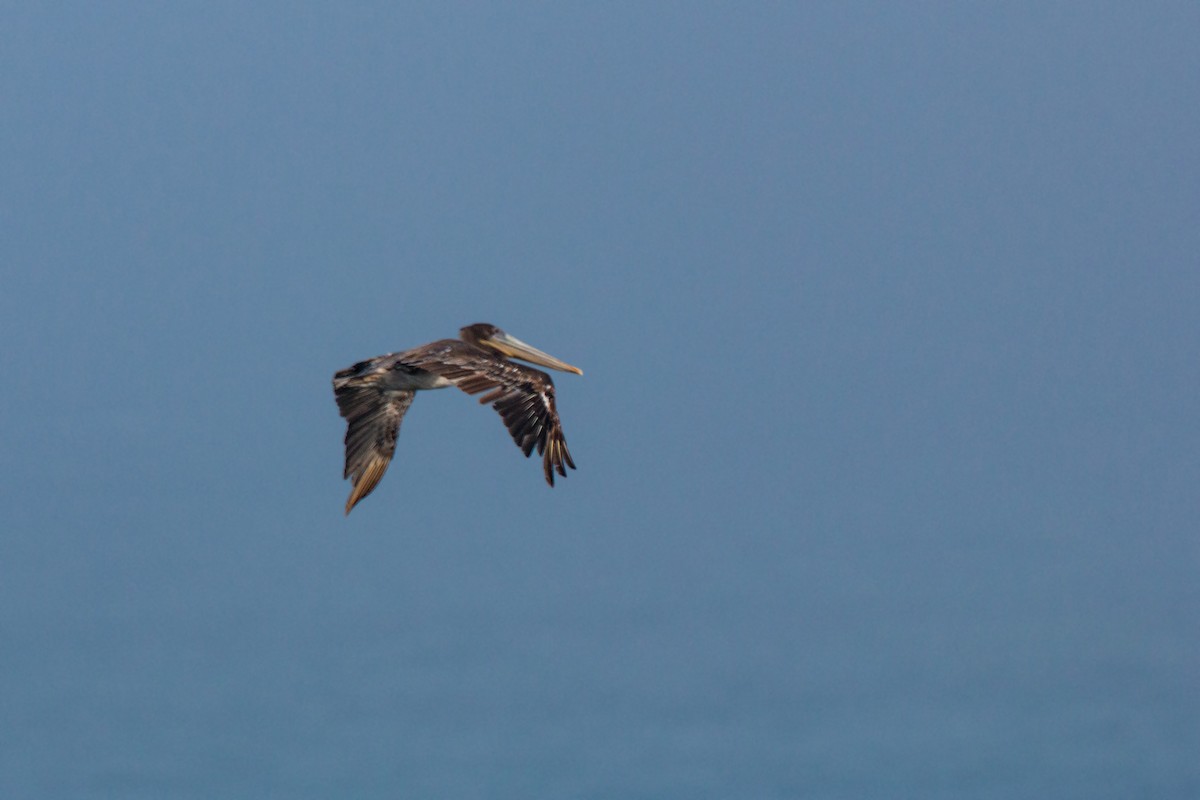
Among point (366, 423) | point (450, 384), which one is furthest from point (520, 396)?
point (366, 423)

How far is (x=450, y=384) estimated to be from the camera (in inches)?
1462

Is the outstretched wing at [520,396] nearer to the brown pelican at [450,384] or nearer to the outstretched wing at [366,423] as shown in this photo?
the brown pelican at [450,384]

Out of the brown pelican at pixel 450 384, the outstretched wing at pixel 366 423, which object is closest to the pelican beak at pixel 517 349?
the brown pelican at pixel 450 384

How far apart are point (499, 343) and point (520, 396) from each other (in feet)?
19.3

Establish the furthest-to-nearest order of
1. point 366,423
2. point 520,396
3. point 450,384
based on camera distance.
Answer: point 366,423 < point 450,384 < point 520,396

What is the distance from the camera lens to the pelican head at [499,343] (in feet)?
129

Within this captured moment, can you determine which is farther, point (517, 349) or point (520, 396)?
point (517, 349)

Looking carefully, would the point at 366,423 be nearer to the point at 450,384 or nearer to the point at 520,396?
the point at 450,384

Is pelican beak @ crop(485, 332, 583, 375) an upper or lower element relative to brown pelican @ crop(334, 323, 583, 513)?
upper

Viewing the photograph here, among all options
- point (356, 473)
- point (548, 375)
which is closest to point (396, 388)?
point (356, 473)

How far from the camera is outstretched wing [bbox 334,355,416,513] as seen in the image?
37.9 m

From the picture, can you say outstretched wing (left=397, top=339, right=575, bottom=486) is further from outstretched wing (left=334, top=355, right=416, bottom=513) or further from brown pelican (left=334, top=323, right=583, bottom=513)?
outstretched wing (left=334, top=355, right=416, bottom=513)

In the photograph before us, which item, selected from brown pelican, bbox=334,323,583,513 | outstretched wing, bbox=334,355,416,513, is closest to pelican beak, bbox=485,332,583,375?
brown pelican, bbox=334,323,583,513

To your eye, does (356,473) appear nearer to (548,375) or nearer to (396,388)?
(396,388)
